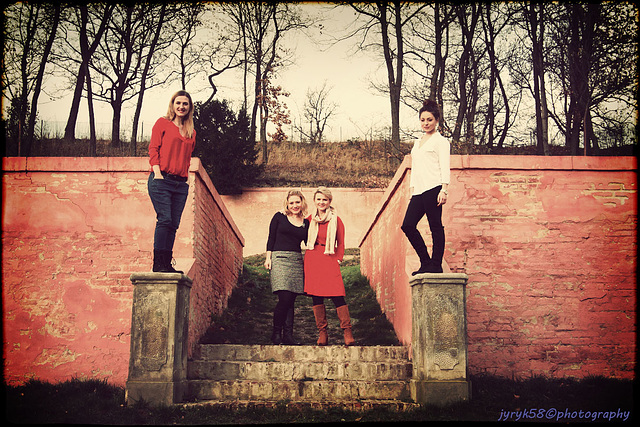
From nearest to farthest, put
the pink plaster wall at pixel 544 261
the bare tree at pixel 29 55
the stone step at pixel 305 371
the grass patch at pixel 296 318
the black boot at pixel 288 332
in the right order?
the stone step at pixel 305 371 < the black boot at pixel 288 332 < the pink plaster wall at pixel 544 261 < the grass patch at pixel 296 318 < the bare tree at pixel 29 55

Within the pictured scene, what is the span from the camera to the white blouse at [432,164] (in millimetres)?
5441

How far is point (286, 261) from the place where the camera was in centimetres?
624

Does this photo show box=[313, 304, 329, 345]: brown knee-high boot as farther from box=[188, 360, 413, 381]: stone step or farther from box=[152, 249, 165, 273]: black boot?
box=[152, 249, 165, 273]: black boot

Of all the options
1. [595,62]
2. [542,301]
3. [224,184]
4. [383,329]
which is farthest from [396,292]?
[224,184]

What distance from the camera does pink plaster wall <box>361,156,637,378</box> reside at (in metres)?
6.57

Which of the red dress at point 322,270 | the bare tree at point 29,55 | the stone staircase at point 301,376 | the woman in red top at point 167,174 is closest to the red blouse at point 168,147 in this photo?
the woman in red top at point 167,174

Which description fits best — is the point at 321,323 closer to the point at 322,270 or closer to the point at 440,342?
the point at 322,270

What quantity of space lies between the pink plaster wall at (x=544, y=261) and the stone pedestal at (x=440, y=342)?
1.22 meters

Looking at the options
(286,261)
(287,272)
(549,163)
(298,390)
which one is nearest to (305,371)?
(298,390)

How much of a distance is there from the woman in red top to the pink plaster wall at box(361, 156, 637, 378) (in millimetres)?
2716

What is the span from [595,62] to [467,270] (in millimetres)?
11000

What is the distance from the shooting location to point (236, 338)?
7410 mm

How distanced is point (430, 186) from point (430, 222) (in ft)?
1.16

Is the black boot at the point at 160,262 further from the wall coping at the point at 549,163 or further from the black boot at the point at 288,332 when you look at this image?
the wall coping at the point at 549,163
